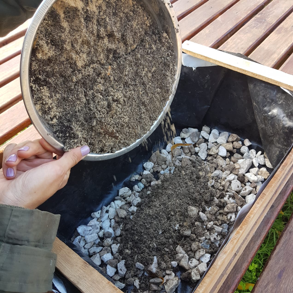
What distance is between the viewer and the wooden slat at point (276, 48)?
4.51 ft

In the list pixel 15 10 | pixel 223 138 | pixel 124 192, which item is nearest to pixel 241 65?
pixel 223 138

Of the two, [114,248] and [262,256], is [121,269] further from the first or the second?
[262,256]

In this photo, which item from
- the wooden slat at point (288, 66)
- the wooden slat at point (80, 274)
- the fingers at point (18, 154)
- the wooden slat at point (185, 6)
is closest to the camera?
the wooden slat at point (80, 274)

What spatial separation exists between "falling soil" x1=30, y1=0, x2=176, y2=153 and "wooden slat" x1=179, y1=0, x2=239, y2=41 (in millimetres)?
578

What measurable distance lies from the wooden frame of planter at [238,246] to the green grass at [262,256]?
1.20ft

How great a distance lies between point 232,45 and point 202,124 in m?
0.44

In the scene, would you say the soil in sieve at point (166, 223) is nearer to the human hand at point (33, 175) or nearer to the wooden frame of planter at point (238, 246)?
the wooden frame of planter at point (238, 246)

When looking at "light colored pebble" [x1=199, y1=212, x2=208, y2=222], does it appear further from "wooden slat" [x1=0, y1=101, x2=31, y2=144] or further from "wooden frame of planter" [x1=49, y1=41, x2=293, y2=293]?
"wooden slat" [x1=0, y1=101, x2=31, y2=144]

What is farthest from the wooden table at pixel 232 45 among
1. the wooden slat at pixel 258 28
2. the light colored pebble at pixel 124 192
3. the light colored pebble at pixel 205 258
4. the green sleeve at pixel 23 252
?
the light colored pebble at pixel 124 192

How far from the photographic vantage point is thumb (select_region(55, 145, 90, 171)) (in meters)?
0.74

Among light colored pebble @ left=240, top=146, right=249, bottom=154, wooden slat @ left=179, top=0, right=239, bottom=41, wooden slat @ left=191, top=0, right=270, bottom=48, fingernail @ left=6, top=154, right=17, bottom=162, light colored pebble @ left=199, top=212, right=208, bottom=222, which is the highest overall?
Answer: fingernail @ left=6, top=154, right=17, bottom=162

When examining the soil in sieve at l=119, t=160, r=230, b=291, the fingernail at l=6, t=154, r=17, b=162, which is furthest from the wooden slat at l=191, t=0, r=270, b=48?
the fingernail at l=6, t=154, r=17, b=162

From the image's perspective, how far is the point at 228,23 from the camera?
1576 millimetres

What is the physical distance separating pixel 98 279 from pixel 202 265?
514mm
